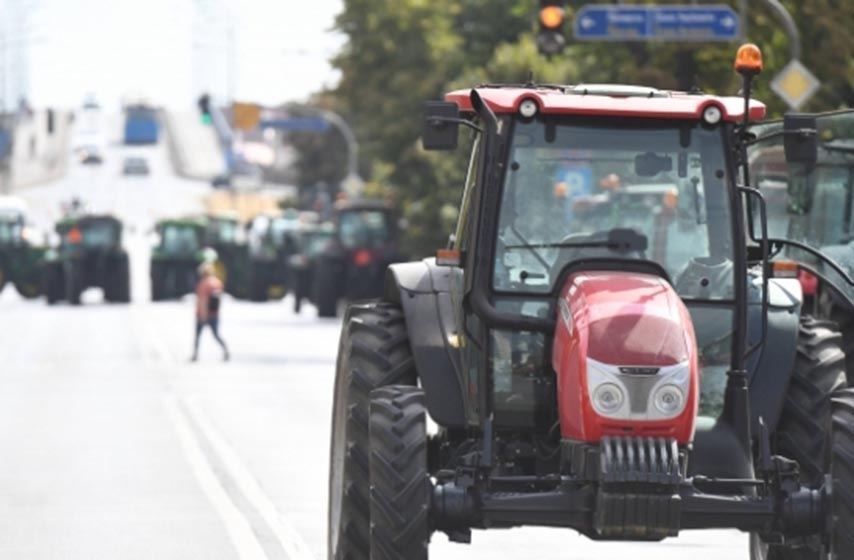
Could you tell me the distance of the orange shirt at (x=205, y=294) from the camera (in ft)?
137

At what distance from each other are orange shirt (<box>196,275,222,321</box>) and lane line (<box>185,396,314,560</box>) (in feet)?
41.4

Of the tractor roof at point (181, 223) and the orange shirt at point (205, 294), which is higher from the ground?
the orange shirt at point (205, 294)

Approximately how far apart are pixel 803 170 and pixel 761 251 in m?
7.13

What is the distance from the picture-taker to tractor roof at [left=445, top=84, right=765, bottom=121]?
1126cm

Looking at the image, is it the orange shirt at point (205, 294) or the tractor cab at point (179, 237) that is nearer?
the orange shirt at point (205, 294)

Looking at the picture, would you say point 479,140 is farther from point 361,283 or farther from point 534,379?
point 361,283

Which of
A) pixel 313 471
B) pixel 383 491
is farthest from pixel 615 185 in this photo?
pixel 313 471

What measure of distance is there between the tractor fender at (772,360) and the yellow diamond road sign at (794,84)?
1814 centimetres

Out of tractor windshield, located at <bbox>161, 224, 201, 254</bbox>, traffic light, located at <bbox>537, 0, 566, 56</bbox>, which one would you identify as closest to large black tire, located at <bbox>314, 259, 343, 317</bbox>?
tractor windshield, located at <bbox>161, 224, 201, 254</bbox>

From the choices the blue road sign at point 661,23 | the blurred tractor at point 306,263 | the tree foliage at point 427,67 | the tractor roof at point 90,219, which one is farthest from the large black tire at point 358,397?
the tractor roof at point 90,219

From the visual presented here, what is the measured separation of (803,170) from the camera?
18.8 meters

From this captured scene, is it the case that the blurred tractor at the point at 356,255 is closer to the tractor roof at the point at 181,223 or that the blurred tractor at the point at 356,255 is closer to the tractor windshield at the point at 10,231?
the tractor roof at the point at 181,223

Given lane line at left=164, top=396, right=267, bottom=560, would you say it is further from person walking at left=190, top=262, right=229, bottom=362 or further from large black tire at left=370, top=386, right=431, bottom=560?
person walking at left=190, top=262, right=229, bottom=362

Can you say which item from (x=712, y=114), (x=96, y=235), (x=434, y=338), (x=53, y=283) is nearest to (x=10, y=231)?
(x=96, y=235)
